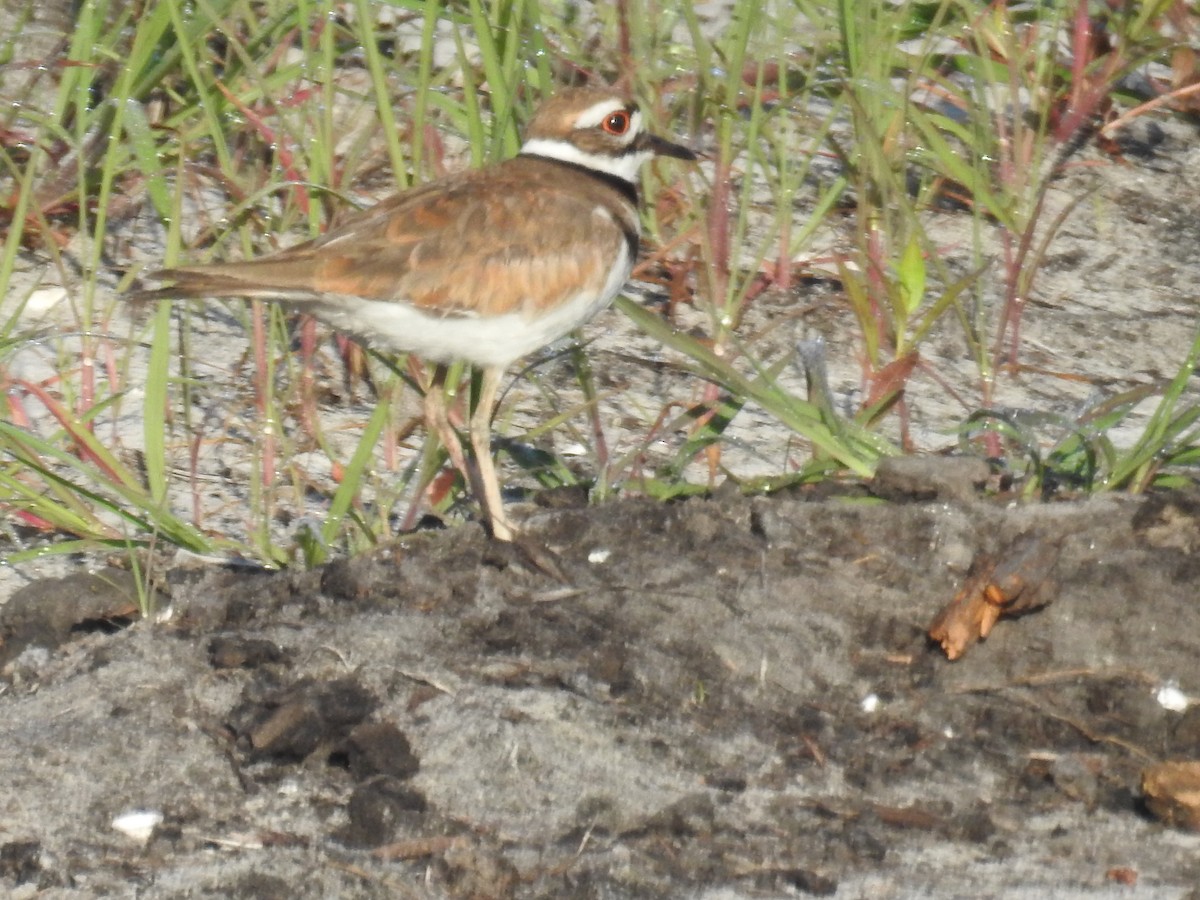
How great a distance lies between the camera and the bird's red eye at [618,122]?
426 centimetres

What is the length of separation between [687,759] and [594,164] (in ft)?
6.23

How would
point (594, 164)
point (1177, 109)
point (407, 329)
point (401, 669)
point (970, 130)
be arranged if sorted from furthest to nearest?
point (1177, 109) → point (970, 130) → point (594, 164) → point (407, 329) → point (401, 669)

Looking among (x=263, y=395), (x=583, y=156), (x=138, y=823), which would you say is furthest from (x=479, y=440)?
(x=138, y=823)

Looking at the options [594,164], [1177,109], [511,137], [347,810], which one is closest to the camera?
[347,810]

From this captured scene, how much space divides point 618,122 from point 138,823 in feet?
7.43

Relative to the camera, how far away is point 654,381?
467cm

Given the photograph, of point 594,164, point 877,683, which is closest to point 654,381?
point 594,164

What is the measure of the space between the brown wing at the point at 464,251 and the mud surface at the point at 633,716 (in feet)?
1.67

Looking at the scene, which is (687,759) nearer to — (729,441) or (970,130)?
(729,441)

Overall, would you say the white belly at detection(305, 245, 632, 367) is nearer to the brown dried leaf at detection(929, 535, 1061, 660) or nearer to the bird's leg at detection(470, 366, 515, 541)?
the bird's leg at detection(470, 366, 515, 541)

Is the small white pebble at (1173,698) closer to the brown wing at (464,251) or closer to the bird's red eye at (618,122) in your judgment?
the brown wing at (464,251)

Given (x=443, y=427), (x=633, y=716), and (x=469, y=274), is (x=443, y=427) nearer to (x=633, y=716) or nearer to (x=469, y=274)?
(x=469, y=274)

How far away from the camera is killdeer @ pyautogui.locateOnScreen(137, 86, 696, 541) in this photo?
11.7 feet

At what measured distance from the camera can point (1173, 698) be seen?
3.03m
